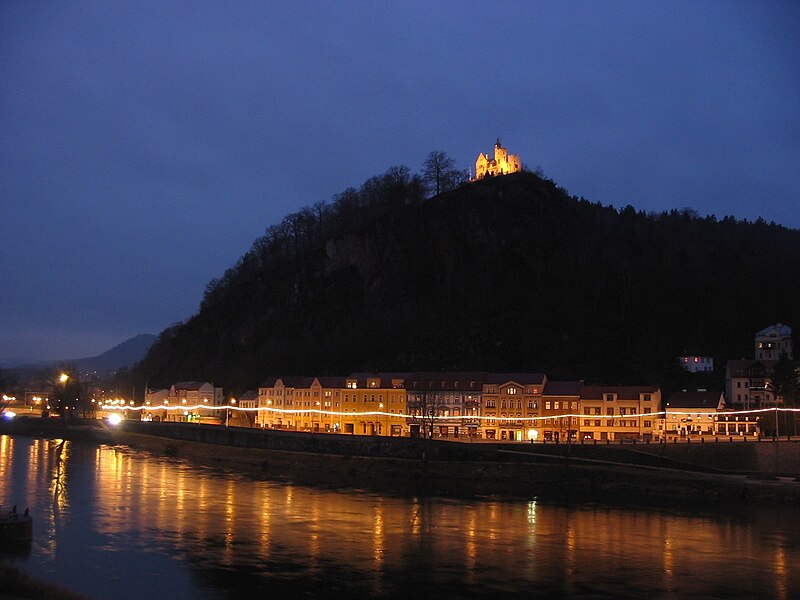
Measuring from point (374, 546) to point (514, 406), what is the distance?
4538 centimetres

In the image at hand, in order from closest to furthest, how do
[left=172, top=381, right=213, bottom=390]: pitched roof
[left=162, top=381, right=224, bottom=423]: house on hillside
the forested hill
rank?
the forested hill
[left=162, top=381, right=224, bottom=423]: house on hillside
[left=172, top=381, right=213, bottom=390]: pitched roof

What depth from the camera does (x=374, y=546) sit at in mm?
33062

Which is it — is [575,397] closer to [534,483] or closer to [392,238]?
[534,483]

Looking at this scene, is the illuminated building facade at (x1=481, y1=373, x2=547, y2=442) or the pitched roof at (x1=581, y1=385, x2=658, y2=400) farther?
the illuminated building facade at (x1=481, y1=373, x2=547, y2=442)

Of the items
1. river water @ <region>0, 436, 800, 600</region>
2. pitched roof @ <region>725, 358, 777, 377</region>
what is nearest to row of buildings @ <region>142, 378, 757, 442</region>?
pitched roof @ <region>725, 358, 777, 377</region>

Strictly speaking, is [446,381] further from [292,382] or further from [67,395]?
[67,395]

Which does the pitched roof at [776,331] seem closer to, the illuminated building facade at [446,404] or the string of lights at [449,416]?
the string of lights at [449,416]

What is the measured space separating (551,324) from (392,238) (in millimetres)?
30110

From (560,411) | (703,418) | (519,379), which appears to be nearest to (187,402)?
(519,379)

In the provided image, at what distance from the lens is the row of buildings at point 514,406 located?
7056 cm

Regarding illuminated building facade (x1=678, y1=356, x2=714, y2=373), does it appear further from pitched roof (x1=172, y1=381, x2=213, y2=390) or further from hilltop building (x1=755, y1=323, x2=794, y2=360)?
pitched roof (x1=172, y1=381, x2=213, y2=390)

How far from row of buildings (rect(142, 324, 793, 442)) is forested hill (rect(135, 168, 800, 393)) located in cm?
1076

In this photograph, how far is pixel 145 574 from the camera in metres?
27.9

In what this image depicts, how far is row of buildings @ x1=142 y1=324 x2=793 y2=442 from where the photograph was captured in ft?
232
